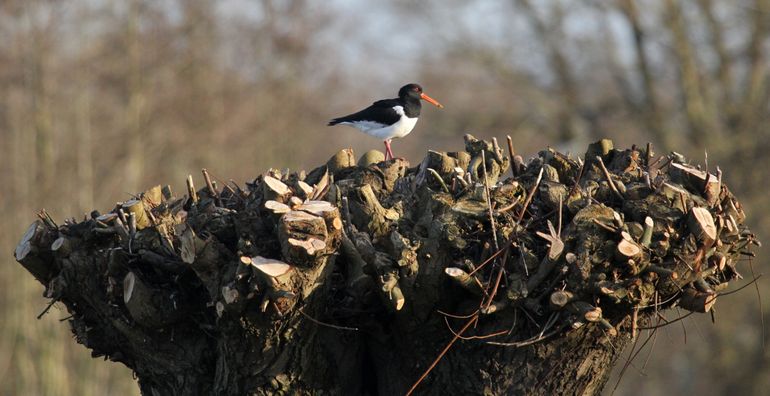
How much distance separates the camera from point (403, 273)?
576 centimetres

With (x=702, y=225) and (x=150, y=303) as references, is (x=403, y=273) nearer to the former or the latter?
(x=150, y=303)

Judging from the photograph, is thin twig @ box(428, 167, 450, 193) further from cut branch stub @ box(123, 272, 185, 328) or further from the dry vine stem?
cut branch stub @ box(123, 272, 185, 328)

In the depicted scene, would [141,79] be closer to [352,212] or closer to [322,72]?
[322,72]

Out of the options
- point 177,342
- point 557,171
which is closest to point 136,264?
point 177,342

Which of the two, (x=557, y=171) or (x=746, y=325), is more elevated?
(x=746, y=325)

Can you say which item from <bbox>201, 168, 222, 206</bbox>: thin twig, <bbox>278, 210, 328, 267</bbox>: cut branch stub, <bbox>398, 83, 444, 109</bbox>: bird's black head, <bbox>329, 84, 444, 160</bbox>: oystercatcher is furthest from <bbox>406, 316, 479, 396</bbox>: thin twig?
<bbox>398, 83, 444, 109</bbox>: bird's black head

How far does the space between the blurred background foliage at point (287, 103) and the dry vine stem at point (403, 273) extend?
14.3 m

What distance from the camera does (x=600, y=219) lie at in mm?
5711

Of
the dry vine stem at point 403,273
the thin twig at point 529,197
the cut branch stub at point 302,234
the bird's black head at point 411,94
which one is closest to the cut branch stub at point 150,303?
the dry vine stem at point 403,273

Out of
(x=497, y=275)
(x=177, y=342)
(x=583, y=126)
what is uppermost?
(x=583, y=126)

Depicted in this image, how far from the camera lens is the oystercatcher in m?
11.5

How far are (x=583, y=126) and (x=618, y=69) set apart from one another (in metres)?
1.79

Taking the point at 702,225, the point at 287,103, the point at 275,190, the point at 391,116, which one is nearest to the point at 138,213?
the point at 275,190

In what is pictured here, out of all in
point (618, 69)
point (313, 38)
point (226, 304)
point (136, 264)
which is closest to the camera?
point (226, 304)
